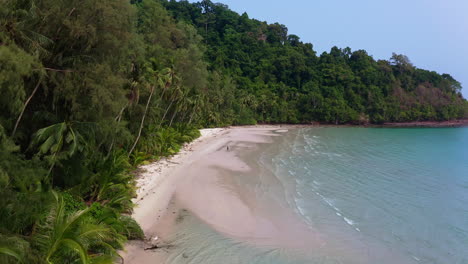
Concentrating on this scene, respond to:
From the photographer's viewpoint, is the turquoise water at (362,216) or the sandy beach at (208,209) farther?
the sandy beach at (208,209)

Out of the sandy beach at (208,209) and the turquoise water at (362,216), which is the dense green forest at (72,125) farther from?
the turquoise water at (362,216)

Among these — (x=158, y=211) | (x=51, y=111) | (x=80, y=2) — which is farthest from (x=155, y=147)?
(x=80, y=2)

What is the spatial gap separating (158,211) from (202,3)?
121 meters

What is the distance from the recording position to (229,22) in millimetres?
116625

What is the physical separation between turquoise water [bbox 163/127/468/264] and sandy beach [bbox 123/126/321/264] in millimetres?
569

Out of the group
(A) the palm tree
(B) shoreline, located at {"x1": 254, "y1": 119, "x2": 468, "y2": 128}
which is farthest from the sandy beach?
(B) shoreline, located at {"x1": 254, "y1": 119, "x2": 468, "y2": 128}

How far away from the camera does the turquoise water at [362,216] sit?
36.8 ft

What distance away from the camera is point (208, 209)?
1510 cm

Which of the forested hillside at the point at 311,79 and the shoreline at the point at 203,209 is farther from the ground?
the forested hillside at the point at 311,79

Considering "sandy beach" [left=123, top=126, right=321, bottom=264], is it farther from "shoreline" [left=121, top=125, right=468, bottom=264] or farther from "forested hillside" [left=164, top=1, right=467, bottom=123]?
"forested hillside" [left=164, top=1, right=467, bottom=123]

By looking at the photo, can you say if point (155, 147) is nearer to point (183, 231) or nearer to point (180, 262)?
point (183, 231)

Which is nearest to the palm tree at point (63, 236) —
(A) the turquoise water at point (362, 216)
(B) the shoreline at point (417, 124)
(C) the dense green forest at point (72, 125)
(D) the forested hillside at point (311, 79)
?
(C) the dense green forest at point (72, 125)

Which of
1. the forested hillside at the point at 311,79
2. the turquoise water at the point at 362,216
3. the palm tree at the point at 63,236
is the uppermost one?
the forested hillside at the point at 311,79

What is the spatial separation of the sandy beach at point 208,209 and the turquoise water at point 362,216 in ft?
1.87
